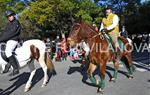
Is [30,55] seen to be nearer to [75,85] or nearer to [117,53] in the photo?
[75,85]

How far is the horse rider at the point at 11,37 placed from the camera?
1261 centimetres

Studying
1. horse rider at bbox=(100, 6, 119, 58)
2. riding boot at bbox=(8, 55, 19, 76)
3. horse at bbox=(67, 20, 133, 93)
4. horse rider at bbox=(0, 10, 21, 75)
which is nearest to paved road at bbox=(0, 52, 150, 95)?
horse at bbox=(67, 20, 133, 93)

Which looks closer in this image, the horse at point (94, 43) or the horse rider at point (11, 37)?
the horse at point (94, 43)

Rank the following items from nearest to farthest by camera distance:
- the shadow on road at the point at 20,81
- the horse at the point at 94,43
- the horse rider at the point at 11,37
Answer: the horse at the point at 94,43 → the horse rider at the point at 11,37 → the shadow on road at the point at 20,81

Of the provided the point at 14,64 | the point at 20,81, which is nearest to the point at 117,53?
the point at 14,64

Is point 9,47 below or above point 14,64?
above

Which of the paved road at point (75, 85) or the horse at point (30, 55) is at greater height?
the horse at point (30, 55)

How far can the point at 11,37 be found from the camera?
499 inches

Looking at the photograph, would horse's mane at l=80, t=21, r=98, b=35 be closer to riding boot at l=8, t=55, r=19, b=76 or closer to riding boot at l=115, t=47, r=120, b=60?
riding boot at l=115, t=47, r=120, b=60

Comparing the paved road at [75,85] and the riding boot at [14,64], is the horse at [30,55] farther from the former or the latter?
the paved road at [75,85]

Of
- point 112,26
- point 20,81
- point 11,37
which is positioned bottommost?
point 20,81

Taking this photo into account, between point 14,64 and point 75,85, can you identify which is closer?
point 14,64

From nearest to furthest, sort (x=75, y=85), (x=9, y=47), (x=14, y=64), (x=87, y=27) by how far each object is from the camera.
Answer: (x=87, y=27), (x=14, y=64), (x=9, y=47), (x=75, y=85)

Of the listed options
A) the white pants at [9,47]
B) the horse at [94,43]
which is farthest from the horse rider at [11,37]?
the horse at [94,43]
